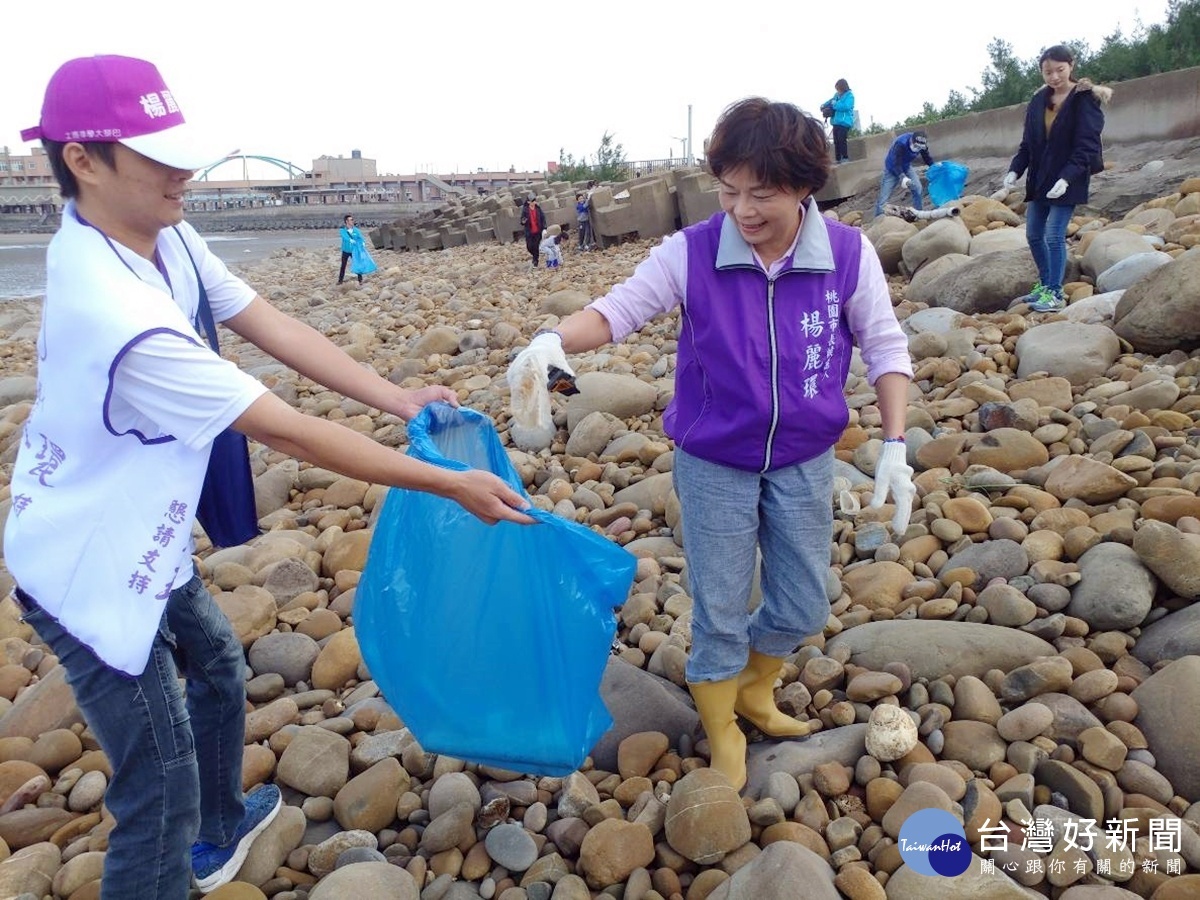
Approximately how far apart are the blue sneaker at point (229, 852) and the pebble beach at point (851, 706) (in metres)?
0.04

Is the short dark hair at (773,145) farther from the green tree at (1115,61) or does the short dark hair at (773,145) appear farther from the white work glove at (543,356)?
the green tree at (1115,61)

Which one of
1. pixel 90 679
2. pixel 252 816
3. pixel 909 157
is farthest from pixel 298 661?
pixel 909 157

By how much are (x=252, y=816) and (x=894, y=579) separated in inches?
82.2

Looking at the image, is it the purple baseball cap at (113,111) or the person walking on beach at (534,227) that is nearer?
the purple baseball cap at (113,111)

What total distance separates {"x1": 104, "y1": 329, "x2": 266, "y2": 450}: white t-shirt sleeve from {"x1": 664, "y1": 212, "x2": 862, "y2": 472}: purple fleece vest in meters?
1.02

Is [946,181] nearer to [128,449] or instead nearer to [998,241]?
[998,241]

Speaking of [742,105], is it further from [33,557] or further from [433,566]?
[33,557]

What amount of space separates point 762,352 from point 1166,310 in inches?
139

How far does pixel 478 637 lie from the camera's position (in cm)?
207

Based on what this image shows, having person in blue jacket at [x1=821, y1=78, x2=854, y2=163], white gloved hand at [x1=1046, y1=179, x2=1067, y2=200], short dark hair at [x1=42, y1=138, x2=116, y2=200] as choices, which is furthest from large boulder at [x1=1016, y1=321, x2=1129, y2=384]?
person in blue jacket at [x1=821, y1=78, x2=854, y2=163]

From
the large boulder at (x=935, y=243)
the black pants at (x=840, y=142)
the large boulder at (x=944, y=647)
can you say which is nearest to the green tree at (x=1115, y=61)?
the black pants at (x=840, y=142)

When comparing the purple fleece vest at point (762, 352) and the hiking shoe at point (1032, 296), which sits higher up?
the purple fleece vest at point (762, 352)

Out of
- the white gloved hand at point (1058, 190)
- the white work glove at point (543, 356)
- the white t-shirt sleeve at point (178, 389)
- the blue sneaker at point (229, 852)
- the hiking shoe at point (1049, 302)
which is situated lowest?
the blue sneaker at point (229, 852)

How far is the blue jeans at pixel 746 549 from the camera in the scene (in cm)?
216
